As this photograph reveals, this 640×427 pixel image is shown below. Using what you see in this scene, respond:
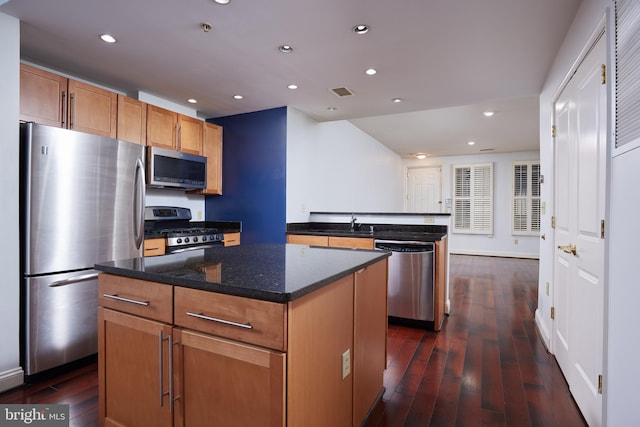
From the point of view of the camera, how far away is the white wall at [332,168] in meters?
4.18

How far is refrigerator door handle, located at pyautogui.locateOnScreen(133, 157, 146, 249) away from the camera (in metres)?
2.85

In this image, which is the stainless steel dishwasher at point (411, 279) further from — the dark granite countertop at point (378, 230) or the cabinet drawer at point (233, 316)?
the cabinet drawer at point (233, 316)

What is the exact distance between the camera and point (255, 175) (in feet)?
13.8

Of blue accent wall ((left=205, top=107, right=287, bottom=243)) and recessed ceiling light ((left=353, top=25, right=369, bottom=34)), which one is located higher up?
recessed ceiling light ((left=353, top=25, right=369, bottom=34))

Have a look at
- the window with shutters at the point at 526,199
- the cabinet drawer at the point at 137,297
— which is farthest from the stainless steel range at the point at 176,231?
the window with shutters at the point at 526,199

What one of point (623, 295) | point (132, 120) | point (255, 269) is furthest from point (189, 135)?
point (623, 295)

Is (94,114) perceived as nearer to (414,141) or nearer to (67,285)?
(67,285)

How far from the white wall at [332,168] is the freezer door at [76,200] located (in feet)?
5.77

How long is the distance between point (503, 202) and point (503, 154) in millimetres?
1171

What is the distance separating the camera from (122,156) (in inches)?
109

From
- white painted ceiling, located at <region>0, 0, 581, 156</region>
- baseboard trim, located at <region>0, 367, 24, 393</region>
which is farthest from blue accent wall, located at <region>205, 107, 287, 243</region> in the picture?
baseboard trim, located at <region>0, 367, 24, 393</region>

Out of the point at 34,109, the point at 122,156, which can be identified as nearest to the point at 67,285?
the point at 122,156

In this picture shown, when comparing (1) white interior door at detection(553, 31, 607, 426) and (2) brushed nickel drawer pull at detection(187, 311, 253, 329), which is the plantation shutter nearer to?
(1) white interior door at detection(553, 31, 607, 426)

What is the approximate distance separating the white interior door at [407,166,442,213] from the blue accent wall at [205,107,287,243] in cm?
600
